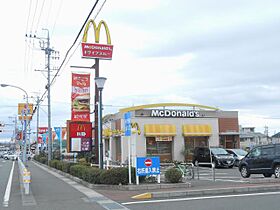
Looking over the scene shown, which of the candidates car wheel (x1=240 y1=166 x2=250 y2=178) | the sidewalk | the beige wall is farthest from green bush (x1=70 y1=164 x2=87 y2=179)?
the beige wall

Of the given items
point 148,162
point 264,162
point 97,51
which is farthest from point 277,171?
point 97,51

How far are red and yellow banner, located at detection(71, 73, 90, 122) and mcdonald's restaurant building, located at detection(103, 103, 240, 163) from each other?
11.7 m

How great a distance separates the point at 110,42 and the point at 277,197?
47.6ft

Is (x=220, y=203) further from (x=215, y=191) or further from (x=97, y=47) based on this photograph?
(x=97, y=47)

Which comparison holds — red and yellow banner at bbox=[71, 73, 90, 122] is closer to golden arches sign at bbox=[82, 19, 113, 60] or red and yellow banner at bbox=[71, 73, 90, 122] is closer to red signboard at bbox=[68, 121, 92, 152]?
red signboard at bbox=[68, 121, 92, 152]

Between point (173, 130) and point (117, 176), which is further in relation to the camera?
point (173, 130)

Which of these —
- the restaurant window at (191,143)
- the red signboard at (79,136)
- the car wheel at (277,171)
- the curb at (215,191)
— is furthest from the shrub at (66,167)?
the restaurant window at (191,143)

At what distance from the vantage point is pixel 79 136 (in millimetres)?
26516

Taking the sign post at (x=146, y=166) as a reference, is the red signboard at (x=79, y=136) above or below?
above

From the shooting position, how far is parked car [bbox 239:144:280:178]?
1803 cm

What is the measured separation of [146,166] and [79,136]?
1177 cm

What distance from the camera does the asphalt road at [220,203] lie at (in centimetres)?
1057

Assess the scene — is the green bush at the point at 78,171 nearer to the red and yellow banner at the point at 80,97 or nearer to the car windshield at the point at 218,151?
the red and yellow banner at the point at 80,97

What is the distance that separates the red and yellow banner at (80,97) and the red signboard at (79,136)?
1.76 ft
